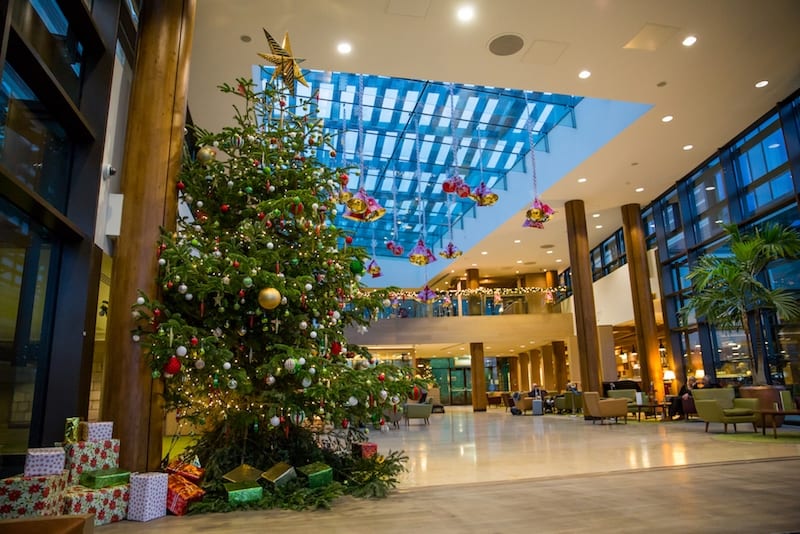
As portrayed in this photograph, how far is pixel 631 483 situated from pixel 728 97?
9335 mm

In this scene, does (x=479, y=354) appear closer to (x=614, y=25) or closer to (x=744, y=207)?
(x=744, y=207)

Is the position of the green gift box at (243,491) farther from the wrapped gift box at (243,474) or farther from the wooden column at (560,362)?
the wooden column at (560,362)

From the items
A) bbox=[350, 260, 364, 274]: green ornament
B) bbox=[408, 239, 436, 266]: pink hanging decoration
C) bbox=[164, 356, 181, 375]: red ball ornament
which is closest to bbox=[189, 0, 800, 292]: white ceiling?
bbox=[350, 260, 364, 274]: green ornament

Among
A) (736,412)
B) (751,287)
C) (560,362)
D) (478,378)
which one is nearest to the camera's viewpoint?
(736,412)

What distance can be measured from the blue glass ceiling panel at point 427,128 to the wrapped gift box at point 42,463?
8837 mm

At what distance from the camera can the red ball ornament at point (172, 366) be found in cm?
415

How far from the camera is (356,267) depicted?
524 centimetres

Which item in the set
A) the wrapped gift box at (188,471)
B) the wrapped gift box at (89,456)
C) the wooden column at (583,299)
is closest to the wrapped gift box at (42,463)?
the wrapped gift box at (89,456)

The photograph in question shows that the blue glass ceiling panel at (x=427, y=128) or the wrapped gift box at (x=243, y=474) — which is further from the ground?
the blue glass ceiling panel at (x=427, y=128)

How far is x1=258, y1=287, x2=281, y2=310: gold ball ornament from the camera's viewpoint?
4.34m

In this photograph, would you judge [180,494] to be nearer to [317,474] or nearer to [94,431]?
[94,431]

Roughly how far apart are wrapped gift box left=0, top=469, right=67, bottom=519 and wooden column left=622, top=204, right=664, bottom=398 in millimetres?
15160

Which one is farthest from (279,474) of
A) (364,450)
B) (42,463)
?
(42,463)

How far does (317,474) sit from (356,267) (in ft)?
6.40
